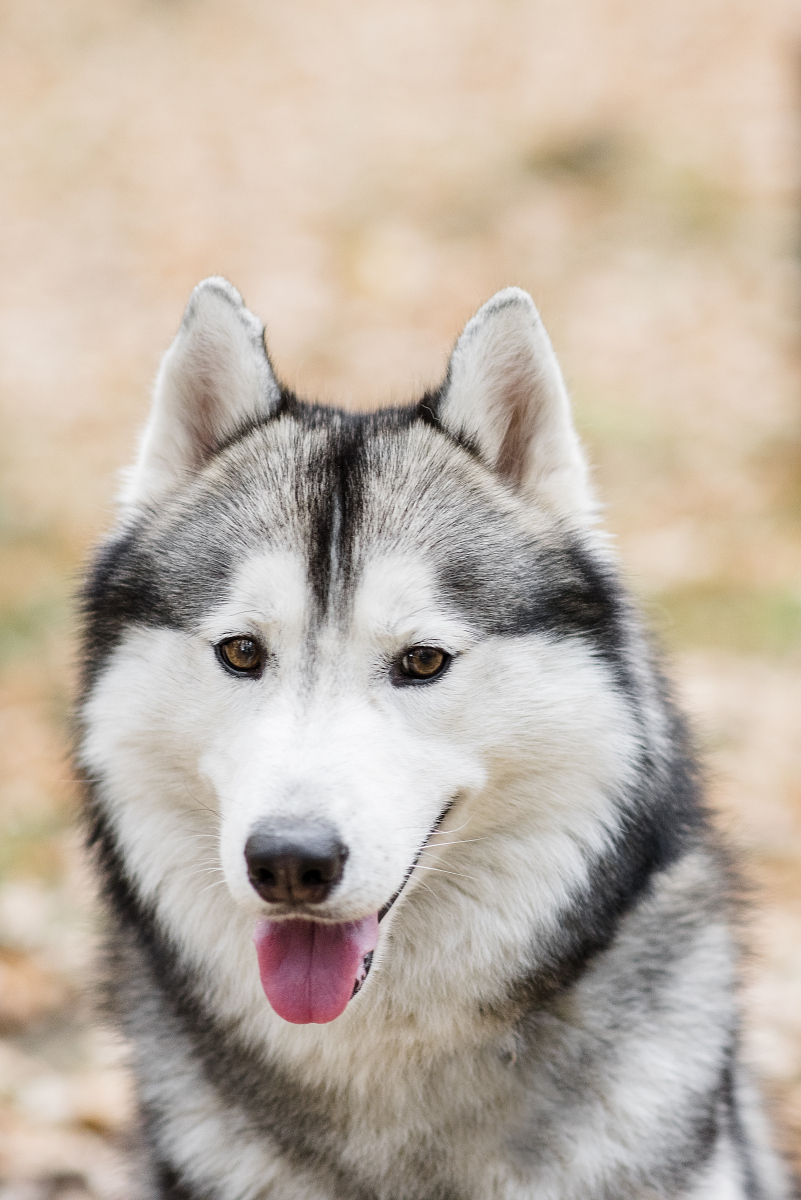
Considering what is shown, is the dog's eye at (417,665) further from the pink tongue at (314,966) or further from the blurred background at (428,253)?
the blurred background at (428,253)

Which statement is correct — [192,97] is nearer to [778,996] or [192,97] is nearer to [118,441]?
[118,441]

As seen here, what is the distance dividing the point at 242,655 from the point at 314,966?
708 millimetres

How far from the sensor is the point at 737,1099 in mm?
3352

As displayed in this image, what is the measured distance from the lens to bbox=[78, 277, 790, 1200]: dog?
8.82ft

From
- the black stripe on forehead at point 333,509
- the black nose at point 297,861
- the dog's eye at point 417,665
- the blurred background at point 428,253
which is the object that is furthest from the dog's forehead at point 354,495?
the blurred background at point 428,253

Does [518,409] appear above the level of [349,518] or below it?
above

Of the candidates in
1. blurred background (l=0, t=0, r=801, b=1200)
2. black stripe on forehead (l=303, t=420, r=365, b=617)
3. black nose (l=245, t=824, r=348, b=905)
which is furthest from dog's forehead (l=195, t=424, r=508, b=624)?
blurred background (l=0, t=0, r=801, b=1200)

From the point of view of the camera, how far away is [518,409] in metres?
2.99

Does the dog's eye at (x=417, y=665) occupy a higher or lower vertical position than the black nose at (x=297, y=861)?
higher

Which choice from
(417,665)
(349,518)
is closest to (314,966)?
(417,665)

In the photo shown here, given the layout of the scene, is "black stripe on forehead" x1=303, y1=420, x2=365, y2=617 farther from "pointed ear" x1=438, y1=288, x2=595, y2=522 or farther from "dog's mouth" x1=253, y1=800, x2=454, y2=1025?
"dog's mouth" x1=253, y1=800, x2=454, y2=1025

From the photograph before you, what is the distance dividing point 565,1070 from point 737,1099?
2.48 ft

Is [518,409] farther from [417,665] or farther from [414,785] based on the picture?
[414,785]

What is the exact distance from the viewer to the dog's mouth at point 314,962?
8.48ft
